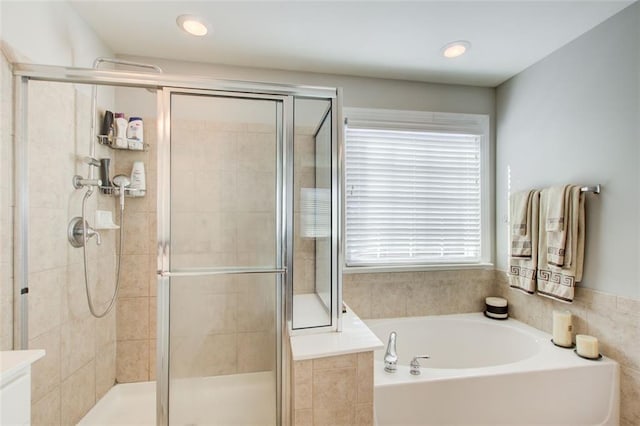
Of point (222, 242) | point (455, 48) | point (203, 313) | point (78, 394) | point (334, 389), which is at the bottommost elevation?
point (78, 394)

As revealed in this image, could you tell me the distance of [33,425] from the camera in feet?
4.32

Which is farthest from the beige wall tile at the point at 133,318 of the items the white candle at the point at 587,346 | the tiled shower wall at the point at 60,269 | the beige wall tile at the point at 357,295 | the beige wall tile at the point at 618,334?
the beige wall tile at the point at 618,334

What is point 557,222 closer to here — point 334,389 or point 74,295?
point 334,389

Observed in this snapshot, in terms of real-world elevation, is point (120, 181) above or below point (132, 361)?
above

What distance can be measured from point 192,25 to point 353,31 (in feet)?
3.04

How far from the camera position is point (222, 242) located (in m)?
1.46

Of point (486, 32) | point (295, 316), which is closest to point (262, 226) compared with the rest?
point (295, 316)

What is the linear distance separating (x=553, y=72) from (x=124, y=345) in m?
3.43

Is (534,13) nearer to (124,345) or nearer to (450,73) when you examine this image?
(450,73)

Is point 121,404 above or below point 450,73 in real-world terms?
below

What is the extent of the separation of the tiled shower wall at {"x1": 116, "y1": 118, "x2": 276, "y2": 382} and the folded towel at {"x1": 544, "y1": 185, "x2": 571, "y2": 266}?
1.71 m

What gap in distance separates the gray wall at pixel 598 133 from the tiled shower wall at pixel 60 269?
293 cm

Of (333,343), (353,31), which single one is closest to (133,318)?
(333,343)

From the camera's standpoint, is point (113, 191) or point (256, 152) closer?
point (256, 152)
